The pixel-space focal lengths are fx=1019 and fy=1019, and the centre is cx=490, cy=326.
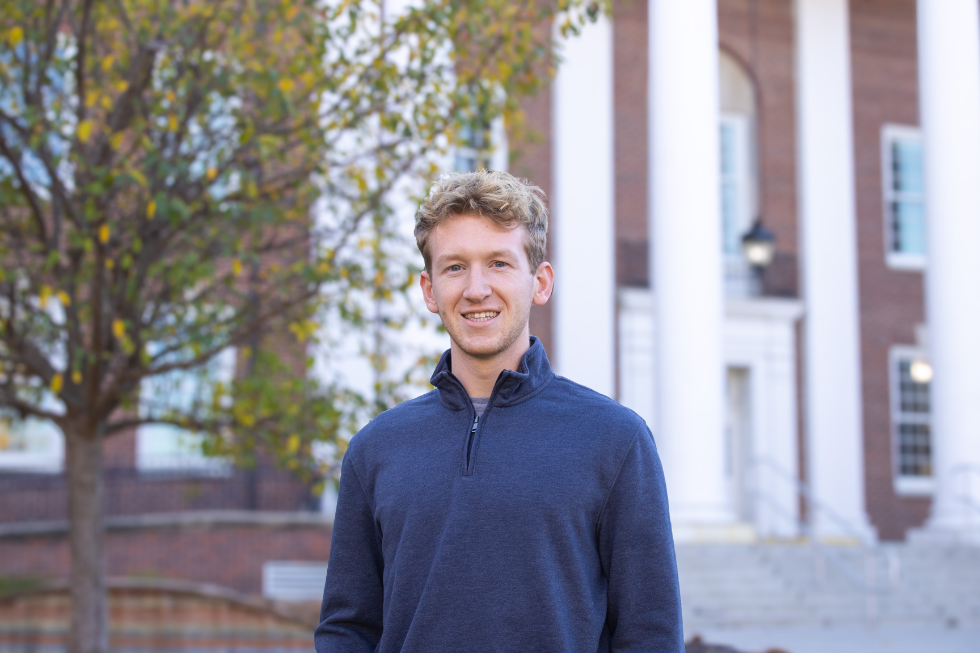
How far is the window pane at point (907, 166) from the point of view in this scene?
1862 cm

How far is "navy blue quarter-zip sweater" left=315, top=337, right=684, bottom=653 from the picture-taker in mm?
1949

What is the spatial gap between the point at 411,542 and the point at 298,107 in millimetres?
5651

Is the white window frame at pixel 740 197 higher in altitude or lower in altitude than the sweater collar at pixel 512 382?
higher

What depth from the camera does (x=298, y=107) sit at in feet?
23.6

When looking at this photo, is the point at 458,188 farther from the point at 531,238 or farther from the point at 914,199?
the point at 914,199

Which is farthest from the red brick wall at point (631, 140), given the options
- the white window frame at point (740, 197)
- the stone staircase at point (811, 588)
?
the stone staircase at point (811, 588)

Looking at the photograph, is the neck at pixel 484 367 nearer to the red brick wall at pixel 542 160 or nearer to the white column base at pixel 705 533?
A: the white column base at pixel 705 533

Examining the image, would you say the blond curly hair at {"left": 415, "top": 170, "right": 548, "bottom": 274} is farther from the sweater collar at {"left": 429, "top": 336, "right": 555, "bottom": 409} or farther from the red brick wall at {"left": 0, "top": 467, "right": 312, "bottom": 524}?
the red brick wall at {"left": 0, "top": 467, "right": 312, "bottom": 524}

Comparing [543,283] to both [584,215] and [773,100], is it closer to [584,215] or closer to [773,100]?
[584,215]

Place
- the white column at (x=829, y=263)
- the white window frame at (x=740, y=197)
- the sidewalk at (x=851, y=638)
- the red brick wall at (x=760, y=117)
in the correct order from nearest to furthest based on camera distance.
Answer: the sidewalk at (x=851, y=638) → the red brick wall at (x=760, y=117) → the white column at (x=829, y=263) → the white window frame at (x=740, y=197)

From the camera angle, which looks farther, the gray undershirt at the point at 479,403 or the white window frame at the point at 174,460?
the white window frame at the point at 174,460

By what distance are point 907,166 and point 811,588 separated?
31.9 feet

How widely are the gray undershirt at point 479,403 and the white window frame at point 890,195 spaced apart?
57.1 ft

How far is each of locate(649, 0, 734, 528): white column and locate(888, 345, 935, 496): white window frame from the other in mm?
6607
